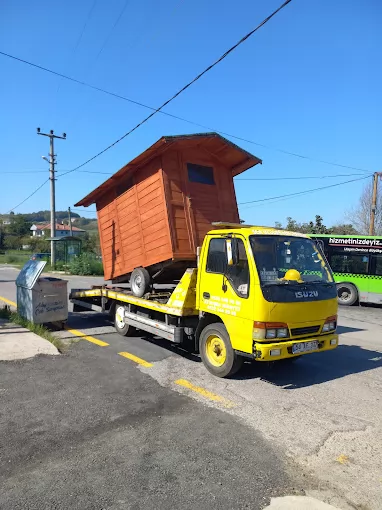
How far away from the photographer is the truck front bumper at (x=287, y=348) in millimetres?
5020

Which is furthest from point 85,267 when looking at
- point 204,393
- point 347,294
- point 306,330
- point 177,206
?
point 306,330

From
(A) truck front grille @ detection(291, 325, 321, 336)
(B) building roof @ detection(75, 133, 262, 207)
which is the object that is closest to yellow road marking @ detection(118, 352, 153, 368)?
(A) truck front grille @ detection(291, 325, 321, 336)

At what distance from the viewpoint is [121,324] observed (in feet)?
28.2

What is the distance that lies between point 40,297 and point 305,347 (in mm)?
5762

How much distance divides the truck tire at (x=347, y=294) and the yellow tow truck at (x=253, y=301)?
34.6 ft

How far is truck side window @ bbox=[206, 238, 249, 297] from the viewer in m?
5.42

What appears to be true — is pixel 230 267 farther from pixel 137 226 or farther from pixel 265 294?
pixel 137 226

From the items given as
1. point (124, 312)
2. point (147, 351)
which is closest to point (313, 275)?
point (147, 351)

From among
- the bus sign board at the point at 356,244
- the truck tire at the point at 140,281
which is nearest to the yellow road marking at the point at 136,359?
the truck tire at the point at 140,281

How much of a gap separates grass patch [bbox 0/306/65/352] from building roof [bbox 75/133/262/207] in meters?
3.35

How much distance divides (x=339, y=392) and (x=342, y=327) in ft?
17.8

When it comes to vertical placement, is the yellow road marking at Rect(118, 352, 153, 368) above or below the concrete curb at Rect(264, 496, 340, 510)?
above

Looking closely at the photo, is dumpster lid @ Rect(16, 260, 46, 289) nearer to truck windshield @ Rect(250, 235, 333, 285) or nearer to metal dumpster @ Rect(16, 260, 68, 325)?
metal dumpster @ Rect(16, 260, 68, 325)

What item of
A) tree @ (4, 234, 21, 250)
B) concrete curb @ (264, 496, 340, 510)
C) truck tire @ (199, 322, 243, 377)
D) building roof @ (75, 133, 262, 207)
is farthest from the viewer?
tree @ (4, 234, 21, 250)
